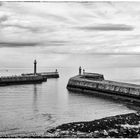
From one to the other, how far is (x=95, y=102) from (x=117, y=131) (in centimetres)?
2406

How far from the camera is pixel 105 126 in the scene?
77.5ft

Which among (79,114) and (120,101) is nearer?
(79,114)

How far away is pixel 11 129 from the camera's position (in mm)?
25859

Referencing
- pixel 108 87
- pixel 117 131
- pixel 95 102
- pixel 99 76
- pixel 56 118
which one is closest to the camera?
pixel 117 131

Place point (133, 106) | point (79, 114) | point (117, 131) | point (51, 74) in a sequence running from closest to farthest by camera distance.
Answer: point (117, 131), point (79, 114), point (133, 106), point (51, 74)

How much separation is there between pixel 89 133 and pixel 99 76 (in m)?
61.3

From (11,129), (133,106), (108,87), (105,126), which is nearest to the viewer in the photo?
(105,126)

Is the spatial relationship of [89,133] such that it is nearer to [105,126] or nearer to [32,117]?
[105,126]

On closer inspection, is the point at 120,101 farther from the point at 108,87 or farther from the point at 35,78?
the point at 35,78

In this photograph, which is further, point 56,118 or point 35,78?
point 35,78

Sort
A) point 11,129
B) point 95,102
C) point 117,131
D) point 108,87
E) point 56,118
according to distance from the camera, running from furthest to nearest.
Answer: point 108,87, point 95,102, point 56,118, point 11,129, point 117,131

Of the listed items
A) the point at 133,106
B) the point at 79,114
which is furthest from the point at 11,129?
the point at 133,106

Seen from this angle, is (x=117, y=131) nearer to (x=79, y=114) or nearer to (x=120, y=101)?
(x=79, y=114)

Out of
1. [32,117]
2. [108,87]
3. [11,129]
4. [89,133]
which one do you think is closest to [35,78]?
[108,87]
